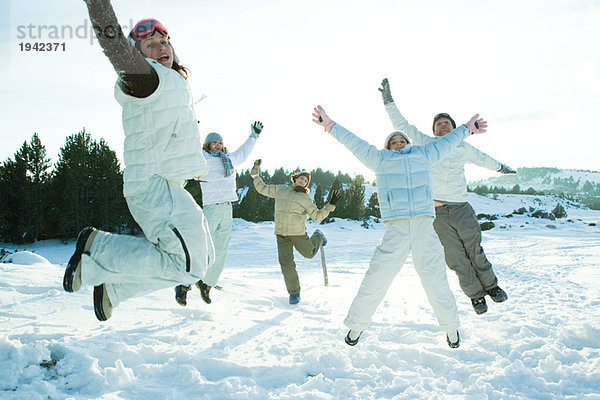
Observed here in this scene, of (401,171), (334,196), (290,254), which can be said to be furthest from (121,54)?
(334,196)

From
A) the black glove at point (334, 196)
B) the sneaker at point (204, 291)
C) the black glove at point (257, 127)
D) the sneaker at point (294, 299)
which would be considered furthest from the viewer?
the black glove at point (334, 196)

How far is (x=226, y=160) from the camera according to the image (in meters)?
4.95

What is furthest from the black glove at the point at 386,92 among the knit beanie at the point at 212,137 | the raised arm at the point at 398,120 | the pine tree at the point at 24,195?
the pine tree at the point at 24,195

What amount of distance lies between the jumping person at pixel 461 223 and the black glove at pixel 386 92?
0.18 meters

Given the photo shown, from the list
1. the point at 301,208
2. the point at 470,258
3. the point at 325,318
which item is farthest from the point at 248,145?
the point at 470,258

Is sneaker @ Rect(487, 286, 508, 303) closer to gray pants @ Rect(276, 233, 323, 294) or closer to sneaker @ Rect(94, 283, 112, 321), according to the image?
gray pants @ Rect(276, 233, 323, 294)

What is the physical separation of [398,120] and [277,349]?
3075mm

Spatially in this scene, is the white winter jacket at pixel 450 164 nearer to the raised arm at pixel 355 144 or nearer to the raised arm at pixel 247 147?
the raised arm at pixel 355 144

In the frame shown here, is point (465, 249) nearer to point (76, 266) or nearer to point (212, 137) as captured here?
point (212, 137)

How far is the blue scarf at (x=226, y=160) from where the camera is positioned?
193 inches

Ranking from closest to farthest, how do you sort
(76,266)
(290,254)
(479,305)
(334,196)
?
(76,266)
(479,305)
(290,254)
(334,196)

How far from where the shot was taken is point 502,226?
888 inches

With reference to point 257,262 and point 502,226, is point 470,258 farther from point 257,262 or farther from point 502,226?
point 502,226

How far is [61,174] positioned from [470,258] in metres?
27.4
